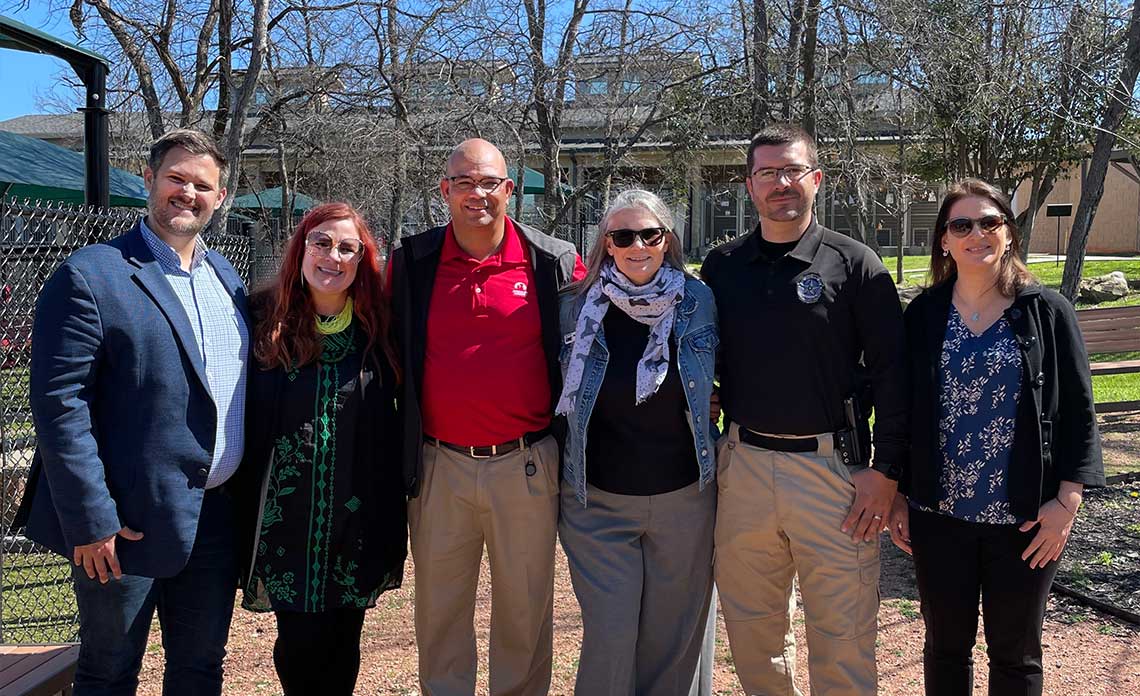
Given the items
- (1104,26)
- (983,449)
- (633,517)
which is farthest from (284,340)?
(1104,26)

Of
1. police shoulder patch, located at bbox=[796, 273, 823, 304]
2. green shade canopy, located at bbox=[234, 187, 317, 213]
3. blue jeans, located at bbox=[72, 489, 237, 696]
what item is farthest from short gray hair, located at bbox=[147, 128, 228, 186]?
green shade canopy, located at bbox=[234, 187, 317, 213]

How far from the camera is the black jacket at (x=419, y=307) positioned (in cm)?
333

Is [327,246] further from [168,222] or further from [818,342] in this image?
[818,342]

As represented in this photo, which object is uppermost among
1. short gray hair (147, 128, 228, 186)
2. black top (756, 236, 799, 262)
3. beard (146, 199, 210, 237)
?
short gray hair (147, 128, 228, 186)

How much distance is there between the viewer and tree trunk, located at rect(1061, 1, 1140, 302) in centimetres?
598

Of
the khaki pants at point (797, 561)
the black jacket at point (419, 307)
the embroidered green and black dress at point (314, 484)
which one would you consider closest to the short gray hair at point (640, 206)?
the black jacket at point (419, 307)

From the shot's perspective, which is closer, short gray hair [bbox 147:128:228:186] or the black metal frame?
short gray hair [bbox 147:128:228:186]

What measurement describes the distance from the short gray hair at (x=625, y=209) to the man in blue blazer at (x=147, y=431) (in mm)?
1212

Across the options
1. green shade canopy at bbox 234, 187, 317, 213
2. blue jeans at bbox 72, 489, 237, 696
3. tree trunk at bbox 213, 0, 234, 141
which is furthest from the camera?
green shade canopy at bbox 234, 187, 317, 213

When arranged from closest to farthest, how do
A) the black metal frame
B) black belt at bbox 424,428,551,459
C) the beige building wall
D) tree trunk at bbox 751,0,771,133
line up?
black belt at bbox 424,428,551,459 < the black metal frame < tree trunk at bbox 751,0,771,133 < the beige building wall

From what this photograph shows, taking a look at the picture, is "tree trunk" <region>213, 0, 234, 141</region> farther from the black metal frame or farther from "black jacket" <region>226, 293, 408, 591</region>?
"black jacket" <region>226, 293, 408, 591</region>

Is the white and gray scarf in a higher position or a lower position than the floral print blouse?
higher

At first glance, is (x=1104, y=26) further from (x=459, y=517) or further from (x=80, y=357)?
(x=80, y=357)

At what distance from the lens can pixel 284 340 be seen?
3119mm
